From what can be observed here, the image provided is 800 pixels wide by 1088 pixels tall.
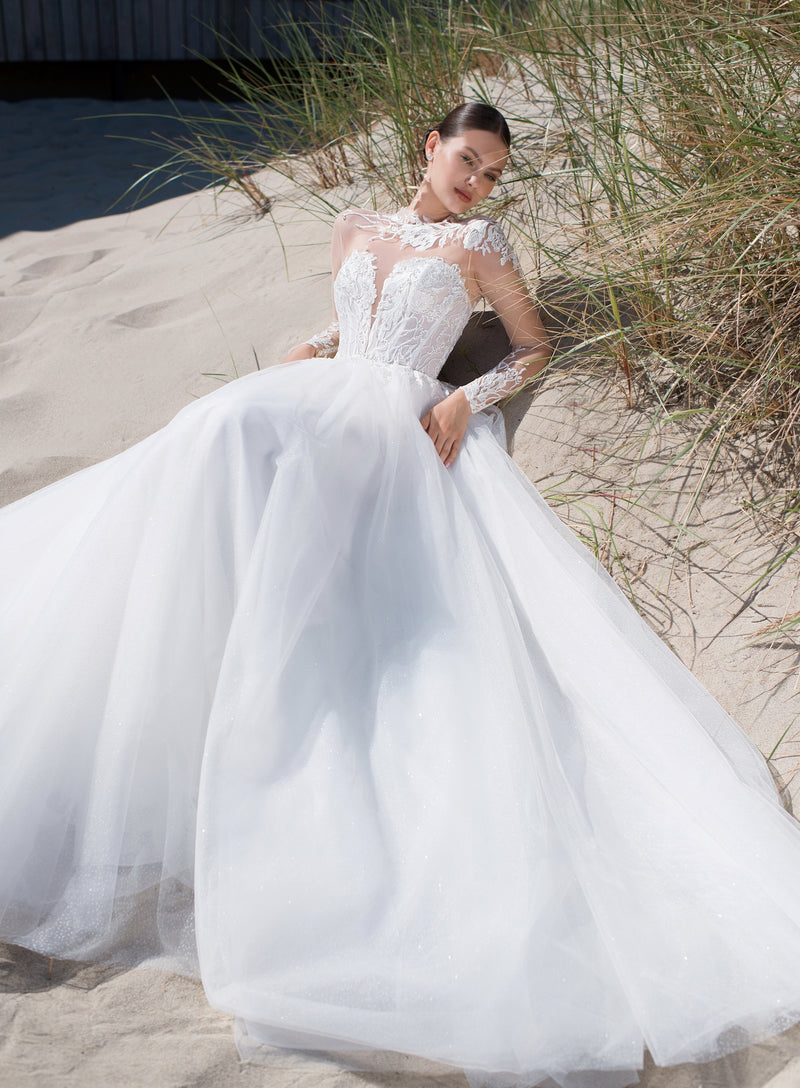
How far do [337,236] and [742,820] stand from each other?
6.32ft

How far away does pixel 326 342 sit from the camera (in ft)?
8.65

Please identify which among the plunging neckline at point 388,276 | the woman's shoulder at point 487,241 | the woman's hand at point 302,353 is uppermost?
the woman's shoulder at point 487,241

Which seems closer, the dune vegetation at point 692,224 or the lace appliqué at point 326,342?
the dune vegetation at point 692,224

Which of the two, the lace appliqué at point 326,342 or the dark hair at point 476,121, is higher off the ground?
the dark hair at point 476,121

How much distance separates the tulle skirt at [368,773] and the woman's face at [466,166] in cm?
88

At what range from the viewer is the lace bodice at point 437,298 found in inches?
91.4

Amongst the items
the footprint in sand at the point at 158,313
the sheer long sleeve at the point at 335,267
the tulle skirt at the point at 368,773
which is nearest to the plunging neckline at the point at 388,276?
the sheer long sleeve at the point at 335,267

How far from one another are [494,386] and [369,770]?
1113 mm

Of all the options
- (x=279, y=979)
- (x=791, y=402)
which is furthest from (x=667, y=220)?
(x=279, y=979)

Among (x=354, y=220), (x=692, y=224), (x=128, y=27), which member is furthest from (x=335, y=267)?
(x=128, y=27)

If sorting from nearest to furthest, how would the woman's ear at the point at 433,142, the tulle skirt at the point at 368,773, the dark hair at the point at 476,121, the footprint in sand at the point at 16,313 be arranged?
the tulle skirt at the point at 368,773, the dark hair at the point at 476,121, the woman's ear at the point at 433,142, the footprint in sand at the point at 16,313

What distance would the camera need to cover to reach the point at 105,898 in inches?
57.3

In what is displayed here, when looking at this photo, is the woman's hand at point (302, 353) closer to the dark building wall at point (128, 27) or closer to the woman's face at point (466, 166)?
the woman's face at point (466, 166)

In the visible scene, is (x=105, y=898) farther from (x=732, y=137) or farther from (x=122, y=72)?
(x=122, y=72)
